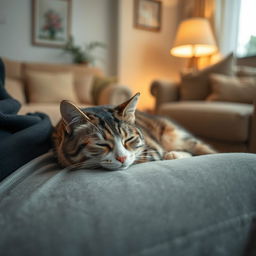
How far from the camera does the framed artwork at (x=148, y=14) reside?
333 centimetres

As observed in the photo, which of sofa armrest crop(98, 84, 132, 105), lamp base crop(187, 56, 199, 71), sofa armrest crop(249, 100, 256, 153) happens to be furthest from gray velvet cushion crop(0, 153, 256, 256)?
lamp base crop(187, 56, 199, 71)

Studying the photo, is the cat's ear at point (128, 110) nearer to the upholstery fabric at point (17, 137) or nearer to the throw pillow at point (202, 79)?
the upholstery fabric at point (17, 137)

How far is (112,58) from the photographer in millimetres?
3432

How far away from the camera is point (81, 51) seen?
3.13 meters

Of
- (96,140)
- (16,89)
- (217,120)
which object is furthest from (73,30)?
(96,140)

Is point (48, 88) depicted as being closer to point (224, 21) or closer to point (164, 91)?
point (164, 91)

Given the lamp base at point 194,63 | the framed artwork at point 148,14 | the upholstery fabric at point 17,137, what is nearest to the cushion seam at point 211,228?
the upholstery fabric at point 17,137

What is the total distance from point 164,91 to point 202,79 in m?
0.38

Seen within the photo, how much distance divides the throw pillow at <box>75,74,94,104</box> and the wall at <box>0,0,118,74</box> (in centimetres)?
86

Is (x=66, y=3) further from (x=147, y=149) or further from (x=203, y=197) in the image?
(x=203, y=197)

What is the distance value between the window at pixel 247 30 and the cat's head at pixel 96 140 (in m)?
2.55

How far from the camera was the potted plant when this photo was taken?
3020 millimetres

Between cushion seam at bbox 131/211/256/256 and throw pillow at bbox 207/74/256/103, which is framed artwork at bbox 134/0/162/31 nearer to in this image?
throw pillow at bbox 207/74/256/103

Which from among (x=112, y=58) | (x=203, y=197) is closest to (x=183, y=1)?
(x=112, y=58)
